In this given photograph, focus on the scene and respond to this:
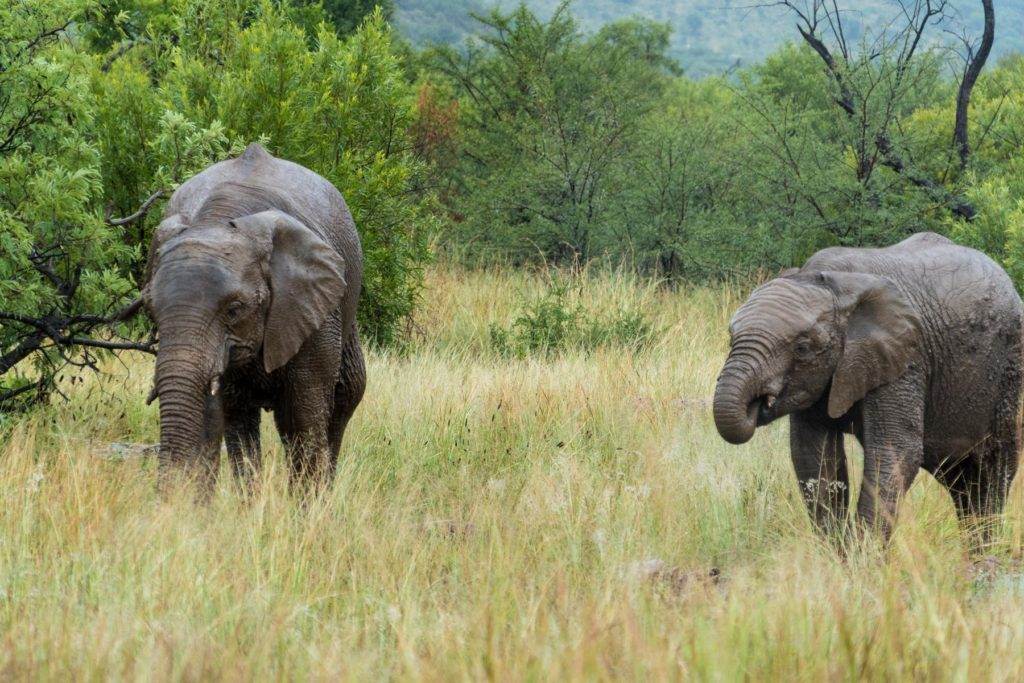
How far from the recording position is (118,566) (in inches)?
190

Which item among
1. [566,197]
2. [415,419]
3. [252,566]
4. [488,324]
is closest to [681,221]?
[566,197]

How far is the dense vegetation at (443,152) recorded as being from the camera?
7.85m

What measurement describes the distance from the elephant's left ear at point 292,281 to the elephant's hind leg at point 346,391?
37.5 inches

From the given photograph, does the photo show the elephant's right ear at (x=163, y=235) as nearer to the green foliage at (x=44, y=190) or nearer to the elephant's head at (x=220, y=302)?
the elephant's head at (x=220, y=302)

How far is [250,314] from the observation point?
602 cm

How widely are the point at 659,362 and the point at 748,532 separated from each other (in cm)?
520

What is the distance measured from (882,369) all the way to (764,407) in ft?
1.75

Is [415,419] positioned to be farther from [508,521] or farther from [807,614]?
[807,614]

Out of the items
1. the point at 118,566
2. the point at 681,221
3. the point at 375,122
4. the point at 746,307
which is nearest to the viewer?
the point at 118,566

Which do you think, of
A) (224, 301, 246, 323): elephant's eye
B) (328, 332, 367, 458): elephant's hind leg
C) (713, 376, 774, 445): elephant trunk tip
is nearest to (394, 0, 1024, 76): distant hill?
(328, 332, 367, 458): elephant's hind leg

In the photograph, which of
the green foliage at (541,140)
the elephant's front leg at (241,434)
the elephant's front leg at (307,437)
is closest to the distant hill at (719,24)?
the green foliage at (541,140)

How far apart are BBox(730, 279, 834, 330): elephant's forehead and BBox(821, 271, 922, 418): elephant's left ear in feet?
0.33

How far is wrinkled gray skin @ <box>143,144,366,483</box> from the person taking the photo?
5738mm

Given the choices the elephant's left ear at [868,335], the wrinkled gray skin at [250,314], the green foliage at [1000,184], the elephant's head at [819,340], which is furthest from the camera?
the green foliage at [1000,184]
